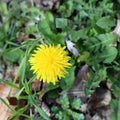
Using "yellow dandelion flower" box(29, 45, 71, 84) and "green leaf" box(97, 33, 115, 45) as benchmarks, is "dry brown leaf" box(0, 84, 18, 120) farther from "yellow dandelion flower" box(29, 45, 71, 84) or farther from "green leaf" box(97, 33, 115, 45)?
"green leaf" box(97, 33, 115, 45)

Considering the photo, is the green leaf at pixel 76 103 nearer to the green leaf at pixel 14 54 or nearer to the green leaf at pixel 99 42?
the green leaf at pixel 99 42

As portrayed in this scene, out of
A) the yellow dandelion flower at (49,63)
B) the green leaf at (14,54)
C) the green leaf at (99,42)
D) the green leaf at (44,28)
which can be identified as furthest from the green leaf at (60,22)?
the yellow dandelion flower at (49,63)

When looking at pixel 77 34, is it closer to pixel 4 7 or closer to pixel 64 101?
pixel 64 101

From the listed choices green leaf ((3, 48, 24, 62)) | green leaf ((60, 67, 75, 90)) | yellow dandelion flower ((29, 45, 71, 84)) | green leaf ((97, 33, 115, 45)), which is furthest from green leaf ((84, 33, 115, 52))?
green leaf ((3, 48, 24, 62))

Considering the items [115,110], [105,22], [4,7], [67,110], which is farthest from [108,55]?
[4,7]

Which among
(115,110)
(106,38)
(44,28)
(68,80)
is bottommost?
(115,110)

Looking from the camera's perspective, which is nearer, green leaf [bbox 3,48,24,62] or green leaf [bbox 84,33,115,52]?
green leaf [bbox 84,33,115,52]
